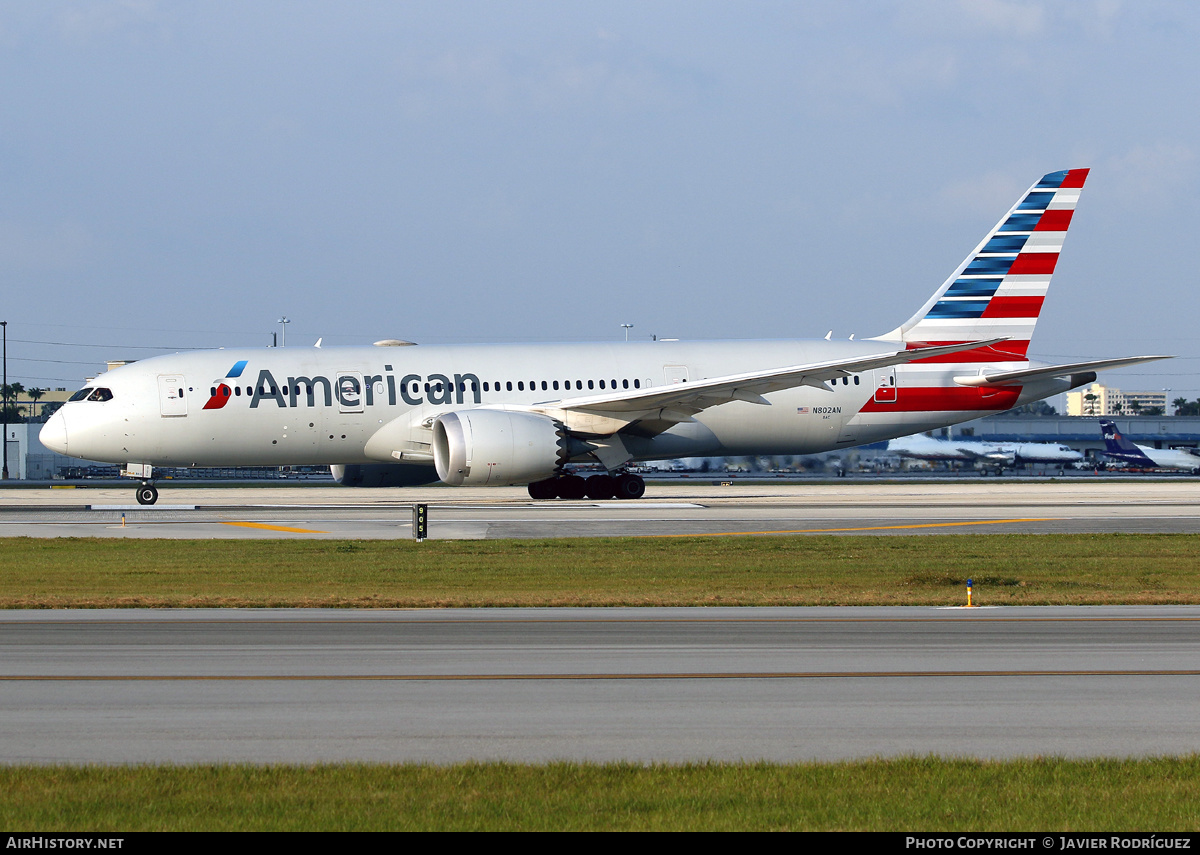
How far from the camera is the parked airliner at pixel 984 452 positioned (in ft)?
211

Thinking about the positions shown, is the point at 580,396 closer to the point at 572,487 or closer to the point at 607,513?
the point at 572,487

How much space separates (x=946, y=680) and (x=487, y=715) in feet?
12.8

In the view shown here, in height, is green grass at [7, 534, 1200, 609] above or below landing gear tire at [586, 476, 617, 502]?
below

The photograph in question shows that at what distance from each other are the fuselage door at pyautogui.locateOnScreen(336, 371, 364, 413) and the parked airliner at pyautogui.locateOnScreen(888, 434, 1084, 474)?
33624 millimetres

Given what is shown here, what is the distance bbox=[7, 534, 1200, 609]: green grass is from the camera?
1595 cm

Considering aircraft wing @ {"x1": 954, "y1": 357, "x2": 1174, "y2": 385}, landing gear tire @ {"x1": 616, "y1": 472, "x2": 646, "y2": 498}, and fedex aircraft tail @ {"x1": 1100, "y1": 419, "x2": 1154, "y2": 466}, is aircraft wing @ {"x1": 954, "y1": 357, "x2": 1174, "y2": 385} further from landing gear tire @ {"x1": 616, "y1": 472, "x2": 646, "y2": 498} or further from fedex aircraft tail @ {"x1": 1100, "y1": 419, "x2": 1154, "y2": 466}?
fedex aircraft tail @ {"x1": 1100, "y1": 419, "x2": 1154, "y2": 466}

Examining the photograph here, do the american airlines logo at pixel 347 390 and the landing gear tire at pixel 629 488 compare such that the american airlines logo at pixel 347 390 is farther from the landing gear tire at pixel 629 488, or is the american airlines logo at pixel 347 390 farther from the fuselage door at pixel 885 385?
the fuselage door at pixel 885 385

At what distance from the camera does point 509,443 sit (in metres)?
32.0

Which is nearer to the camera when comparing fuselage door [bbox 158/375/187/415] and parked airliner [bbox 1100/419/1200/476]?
fuselage door [bbox 158/375/187/415]

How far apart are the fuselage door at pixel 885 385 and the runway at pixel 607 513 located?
9.91 ft

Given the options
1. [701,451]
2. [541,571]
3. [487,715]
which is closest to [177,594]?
[541,571]

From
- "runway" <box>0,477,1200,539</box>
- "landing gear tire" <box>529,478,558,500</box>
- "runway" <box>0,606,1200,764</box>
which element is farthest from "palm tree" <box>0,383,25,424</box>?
"runway" <box>0,606,1200,764</box>

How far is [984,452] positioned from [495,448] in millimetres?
44411

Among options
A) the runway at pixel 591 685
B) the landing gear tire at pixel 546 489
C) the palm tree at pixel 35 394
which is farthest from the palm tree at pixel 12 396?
the runway at pixel 591 685
